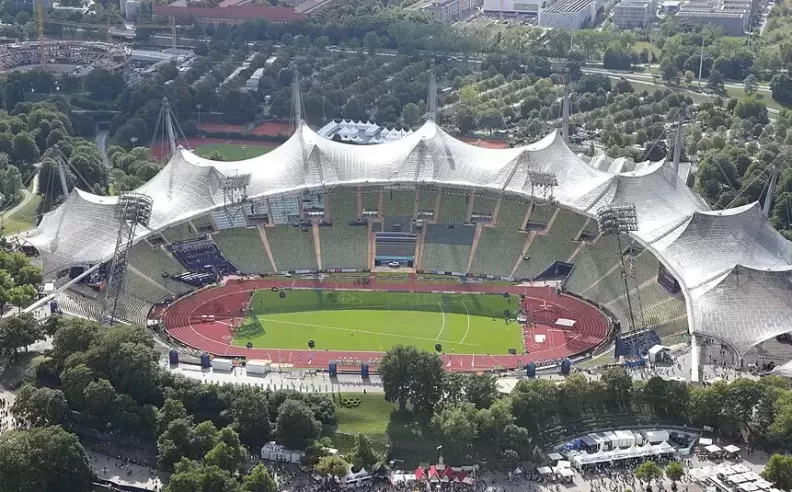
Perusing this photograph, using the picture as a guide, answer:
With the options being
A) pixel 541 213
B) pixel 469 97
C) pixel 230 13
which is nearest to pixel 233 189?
pixel 541 213

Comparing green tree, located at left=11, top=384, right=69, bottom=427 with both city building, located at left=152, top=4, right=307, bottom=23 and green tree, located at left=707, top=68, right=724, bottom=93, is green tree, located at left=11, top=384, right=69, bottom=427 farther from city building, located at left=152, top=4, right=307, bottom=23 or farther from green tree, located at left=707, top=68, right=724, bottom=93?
city building, located at left=152, top=4, right=307, bottom=23

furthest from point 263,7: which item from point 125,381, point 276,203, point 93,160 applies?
point 125,381

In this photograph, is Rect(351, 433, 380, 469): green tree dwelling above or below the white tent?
below

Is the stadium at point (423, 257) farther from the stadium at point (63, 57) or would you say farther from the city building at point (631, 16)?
the city building at point (631, 16)

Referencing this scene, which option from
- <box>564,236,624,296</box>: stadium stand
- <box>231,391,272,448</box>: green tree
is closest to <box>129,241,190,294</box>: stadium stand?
<box>231,391,272,448</box>: green tree

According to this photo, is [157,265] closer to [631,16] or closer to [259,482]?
[259,482]

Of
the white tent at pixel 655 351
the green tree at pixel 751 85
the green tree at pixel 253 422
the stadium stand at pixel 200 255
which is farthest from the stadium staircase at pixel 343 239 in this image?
the green tree at pixel 751 85
